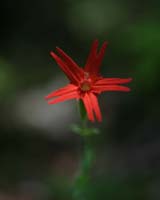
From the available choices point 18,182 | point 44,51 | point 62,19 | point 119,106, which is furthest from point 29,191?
point 62,19

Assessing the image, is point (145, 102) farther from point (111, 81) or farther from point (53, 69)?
point (111, 81)

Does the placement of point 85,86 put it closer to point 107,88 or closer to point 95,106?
point 107,88

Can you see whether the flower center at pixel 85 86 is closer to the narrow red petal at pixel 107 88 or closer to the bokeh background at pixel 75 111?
the narrow red petal at pixel 107 88

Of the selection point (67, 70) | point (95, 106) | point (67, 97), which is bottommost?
point (95, 106)

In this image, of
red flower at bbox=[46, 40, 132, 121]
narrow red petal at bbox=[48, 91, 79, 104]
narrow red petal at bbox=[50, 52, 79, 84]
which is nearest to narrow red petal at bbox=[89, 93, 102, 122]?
red flower at bbox=[46, 40, 132, 121]

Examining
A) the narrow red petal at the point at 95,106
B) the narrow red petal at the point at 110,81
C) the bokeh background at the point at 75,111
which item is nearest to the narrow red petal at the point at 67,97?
the narrow red petal at the point at 95,106

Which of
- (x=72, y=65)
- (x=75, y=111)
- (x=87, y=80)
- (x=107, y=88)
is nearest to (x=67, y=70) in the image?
(x=72, y=65)
